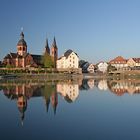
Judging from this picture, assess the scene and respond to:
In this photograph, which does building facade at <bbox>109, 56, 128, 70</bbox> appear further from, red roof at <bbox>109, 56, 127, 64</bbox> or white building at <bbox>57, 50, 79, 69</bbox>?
white building at <bbox>57, 50, 79, 69</bbox>

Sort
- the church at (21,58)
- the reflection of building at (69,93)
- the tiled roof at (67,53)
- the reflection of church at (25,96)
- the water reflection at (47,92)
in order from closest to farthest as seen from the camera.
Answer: the reflection of church at (25,96)
the water reflection at (47,92)
the reflection of building at (69,93)
the church at (21,58)
the tiled roof at (67,53)

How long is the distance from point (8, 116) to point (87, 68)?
108 metres

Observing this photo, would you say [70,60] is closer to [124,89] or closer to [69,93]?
[124,89]

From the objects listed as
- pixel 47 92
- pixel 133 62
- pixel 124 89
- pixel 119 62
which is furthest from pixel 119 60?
pixel 47 92

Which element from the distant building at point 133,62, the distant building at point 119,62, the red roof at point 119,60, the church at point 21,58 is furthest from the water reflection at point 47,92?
the red roof at point 119,60

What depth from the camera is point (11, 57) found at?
102 m

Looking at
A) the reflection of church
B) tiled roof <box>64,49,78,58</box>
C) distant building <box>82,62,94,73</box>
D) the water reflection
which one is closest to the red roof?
distant building <box>82,62,94,73</box>

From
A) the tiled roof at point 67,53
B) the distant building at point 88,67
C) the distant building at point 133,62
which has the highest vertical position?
the tiled roof at point 67,53

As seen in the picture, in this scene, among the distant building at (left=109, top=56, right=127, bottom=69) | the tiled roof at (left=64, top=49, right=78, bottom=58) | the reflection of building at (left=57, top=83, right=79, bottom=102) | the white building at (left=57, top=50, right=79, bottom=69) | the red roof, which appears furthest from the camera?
the red roof

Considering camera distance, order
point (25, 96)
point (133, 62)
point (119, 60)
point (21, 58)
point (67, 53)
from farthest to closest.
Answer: point (119, 60)
point (133, 62)
point (67, 53)
point (21, 58)
point (25, 96)

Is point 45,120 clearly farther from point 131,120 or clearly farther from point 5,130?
point 131,120

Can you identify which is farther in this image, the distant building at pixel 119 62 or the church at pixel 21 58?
the distant building at pixel 119 62

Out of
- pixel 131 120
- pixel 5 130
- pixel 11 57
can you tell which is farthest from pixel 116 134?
pixel 11 57

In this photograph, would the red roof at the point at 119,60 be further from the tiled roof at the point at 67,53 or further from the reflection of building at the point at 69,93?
the reflection of building at the point at 69,93
